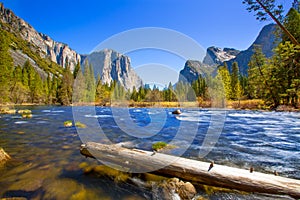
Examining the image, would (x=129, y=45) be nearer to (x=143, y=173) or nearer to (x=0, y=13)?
(x=143, y=173)

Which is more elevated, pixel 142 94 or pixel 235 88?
pixel 235 88

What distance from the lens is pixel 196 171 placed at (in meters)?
4.12

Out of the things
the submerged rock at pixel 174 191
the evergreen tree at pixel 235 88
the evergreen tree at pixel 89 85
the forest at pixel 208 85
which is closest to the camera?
the submerged rock at pixel 174 191

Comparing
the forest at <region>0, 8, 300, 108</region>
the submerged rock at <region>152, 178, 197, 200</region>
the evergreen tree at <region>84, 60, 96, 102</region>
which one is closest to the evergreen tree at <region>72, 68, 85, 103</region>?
the forest at <region>0, 8, 300, 108</region>

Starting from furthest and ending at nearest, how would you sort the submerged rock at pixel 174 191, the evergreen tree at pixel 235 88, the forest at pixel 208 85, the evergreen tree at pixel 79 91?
the evergreen tree at pixel 79 91, the evergreen tree at pixel 235 88, the forest at pixel 208 85, the submerged rock at pixel 174 191

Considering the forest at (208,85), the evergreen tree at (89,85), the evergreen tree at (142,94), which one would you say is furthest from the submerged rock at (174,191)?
the evergreen tree at (142,94)

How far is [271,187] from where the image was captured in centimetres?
352

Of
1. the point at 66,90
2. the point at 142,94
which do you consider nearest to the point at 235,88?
the point at 142,94

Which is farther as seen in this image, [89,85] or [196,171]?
[89,85]

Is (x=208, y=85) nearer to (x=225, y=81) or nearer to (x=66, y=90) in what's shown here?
(x=225, y=81)

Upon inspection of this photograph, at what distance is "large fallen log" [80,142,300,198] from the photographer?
3.55 meters

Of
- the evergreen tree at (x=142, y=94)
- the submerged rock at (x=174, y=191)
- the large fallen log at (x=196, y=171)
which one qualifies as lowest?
the submerged rock at (x=174, y=191)

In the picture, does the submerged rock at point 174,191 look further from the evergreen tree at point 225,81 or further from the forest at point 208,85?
the evergreen tree at point 225,81

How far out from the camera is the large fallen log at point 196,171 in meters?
3.55
